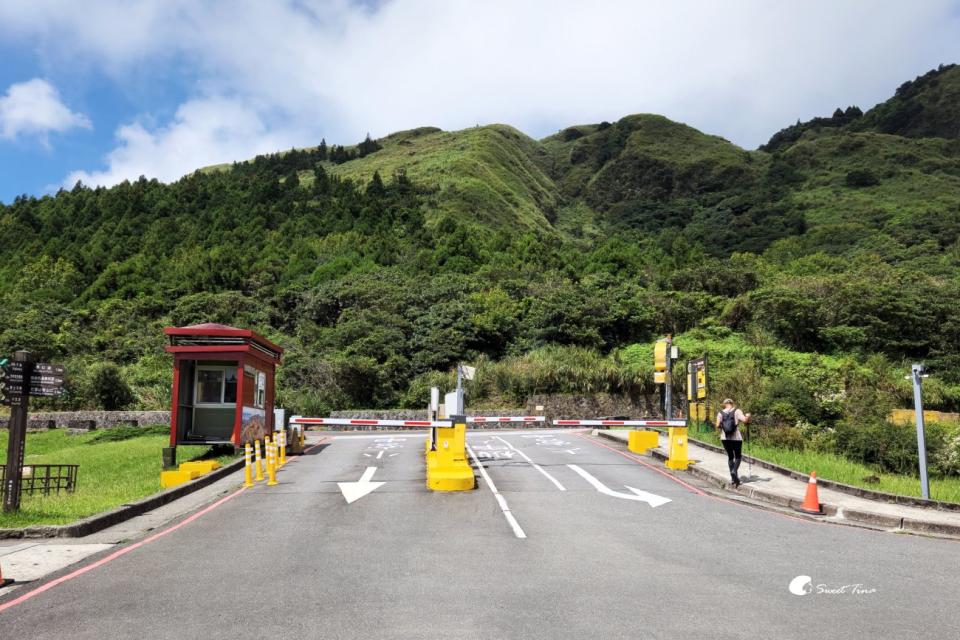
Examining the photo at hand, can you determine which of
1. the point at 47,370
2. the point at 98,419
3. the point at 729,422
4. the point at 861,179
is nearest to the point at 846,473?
the point at 729,422

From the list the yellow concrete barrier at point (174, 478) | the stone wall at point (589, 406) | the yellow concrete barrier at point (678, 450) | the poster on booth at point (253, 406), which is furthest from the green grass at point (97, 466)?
the stone wall at point (589, 406)

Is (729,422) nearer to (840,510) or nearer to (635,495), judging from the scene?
(635,495)

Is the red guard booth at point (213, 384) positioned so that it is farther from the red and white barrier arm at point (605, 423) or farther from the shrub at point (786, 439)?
the shrub at point (786, 439)

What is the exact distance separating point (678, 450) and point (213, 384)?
1273 cm

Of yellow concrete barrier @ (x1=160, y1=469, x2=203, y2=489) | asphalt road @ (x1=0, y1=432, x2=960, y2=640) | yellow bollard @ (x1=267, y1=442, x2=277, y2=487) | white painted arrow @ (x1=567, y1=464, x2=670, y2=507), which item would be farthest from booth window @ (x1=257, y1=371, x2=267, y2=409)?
white painted arrow @ (x1=567, y1=464, x2=670, y2=507)

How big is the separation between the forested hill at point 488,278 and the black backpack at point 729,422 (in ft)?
48.4

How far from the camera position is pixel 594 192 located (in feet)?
580

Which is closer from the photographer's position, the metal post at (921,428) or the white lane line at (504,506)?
the white lane line at (504,506)

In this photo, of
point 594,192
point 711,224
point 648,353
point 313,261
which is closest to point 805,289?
point 648,353

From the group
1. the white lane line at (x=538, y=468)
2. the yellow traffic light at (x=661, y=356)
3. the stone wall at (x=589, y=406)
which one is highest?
the yellow traffic light at (x=661, y=356)

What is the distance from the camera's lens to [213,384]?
2045 cm

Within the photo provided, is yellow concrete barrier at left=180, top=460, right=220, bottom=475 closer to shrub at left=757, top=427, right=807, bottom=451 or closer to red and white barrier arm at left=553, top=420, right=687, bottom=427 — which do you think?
red and white barrier arm at left=553, top=420, right=687, bottom=427

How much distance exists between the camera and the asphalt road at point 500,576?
6.00 metres

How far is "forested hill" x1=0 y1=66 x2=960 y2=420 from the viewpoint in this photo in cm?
4475
